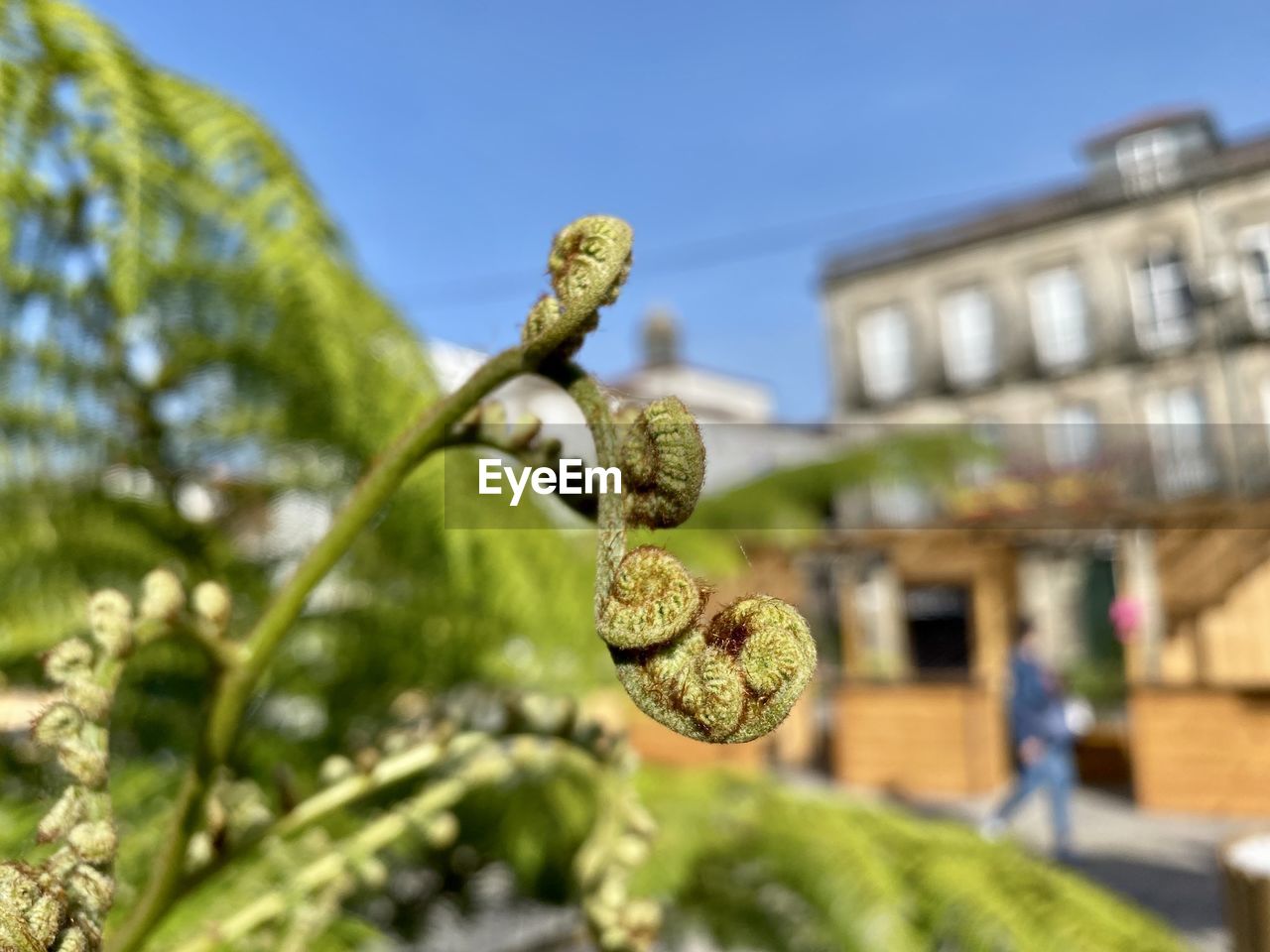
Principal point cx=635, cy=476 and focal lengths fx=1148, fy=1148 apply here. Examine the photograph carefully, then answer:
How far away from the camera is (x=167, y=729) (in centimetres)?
122

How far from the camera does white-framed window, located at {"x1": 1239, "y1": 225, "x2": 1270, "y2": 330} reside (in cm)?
1427

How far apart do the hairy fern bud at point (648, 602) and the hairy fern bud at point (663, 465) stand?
0.04ft

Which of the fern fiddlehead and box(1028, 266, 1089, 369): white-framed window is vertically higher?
box(1028, 266, 1089, 369): white-framed window

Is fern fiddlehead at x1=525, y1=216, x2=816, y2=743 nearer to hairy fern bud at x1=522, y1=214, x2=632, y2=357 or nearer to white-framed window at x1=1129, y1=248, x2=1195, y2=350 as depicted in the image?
hairy fern bud at x1=522, y1=214, x2=632, y2=357

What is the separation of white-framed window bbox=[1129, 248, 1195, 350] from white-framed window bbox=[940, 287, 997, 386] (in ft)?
6.67

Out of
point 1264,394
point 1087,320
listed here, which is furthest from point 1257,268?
point 1087,320

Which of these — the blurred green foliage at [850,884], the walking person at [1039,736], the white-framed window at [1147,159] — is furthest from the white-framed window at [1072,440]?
the blurred green foliage at [850,884]

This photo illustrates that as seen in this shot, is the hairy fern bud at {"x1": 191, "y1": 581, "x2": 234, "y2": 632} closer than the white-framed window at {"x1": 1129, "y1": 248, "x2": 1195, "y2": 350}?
Yes

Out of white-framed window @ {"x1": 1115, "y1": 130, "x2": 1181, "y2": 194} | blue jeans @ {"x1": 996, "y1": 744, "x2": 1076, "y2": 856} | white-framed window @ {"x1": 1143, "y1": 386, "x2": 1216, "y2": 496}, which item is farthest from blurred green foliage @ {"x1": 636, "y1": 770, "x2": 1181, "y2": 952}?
white-framed window @ {"x1": 1115, "y1": 130, "x2": 1181, "y2": 194}

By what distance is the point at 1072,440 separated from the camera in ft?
44.1

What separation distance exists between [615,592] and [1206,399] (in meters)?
16.8

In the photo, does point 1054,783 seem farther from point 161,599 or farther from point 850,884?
point 161,599

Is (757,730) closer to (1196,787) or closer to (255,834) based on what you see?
(255,834)

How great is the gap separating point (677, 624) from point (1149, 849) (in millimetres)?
6351
